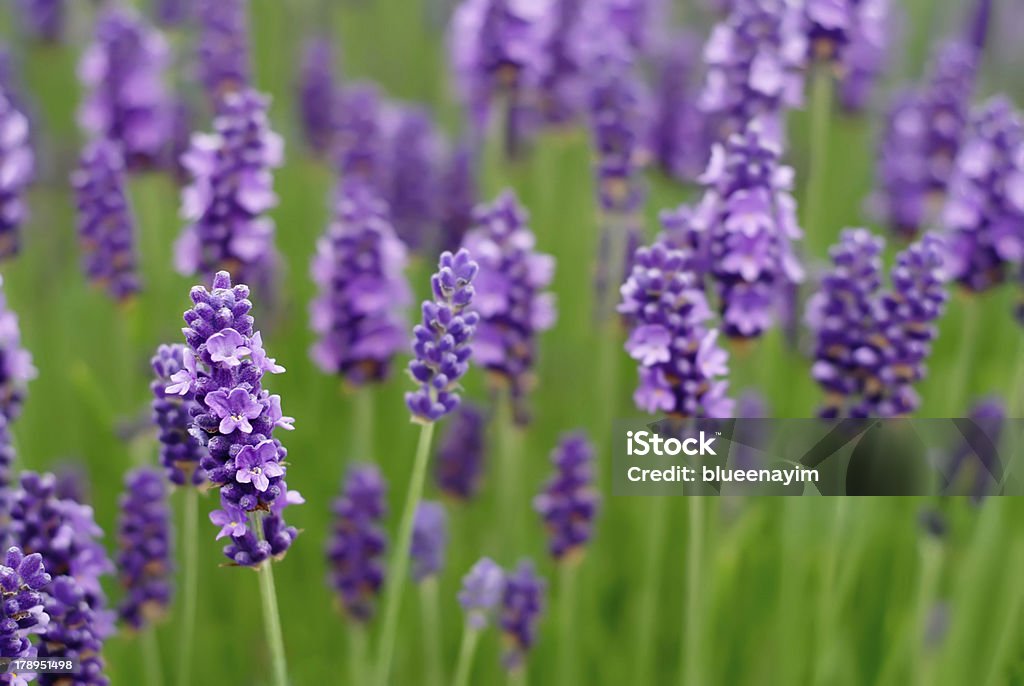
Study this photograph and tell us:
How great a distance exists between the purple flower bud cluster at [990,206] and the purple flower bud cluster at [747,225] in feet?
1.83

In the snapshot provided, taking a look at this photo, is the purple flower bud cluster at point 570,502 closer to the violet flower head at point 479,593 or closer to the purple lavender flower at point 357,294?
the violet flower head at point 479,593

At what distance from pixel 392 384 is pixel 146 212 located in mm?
1141

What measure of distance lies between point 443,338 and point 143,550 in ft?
3.24

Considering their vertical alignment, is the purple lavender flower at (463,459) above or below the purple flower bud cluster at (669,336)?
below

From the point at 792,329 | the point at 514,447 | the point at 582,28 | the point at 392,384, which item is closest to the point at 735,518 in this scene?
the point at 792,329

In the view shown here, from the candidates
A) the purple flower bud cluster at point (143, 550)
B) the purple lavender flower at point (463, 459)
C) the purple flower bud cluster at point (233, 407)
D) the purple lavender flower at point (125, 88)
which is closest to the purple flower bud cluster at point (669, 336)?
the purple flower bud cluster at point (233, 407)

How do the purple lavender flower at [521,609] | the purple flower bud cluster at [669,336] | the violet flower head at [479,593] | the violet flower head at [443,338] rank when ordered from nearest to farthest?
the violet flower head at [443,338]
the purple flower bud cluster at [669,336]
the violet flower head at [479,593]
the purple lavender flower at [521,609]

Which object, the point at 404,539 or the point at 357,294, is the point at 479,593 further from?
the point at 357,294

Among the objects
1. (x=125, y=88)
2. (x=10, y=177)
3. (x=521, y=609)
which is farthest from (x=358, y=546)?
(x=125, y=88)

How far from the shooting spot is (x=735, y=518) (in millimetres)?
3973

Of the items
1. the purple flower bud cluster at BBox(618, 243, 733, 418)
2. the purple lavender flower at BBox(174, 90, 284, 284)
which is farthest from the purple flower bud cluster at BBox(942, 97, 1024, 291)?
the purple lavender flower at BBox(174, 90, 284, 284)

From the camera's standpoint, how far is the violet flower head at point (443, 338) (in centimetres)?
205

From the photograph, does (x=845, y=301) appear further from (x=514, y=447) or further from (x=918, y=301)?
(x=514, y=447)

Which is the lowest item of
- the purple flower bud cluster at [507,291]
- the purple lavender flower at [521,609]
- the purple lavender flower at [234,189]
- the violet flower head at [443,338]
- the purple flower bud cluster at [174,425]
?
the purple lavender flower at [521,609]
